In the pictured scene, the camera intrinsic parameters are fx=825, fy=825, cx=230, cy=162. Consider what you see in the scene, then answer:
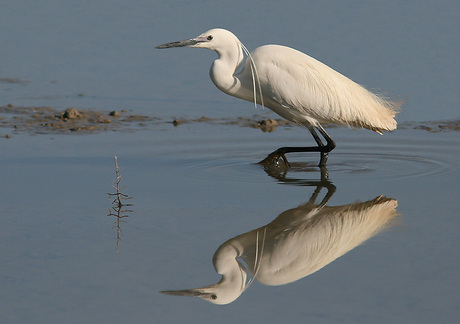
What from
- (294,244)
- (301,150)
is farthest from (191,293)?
(301,150)

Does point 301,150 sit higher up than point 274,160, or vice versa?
point 301,150

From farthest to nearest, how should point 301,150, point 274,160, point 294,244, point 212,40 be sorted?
point 301,150, point 274,160, point 212,40, point 294,244

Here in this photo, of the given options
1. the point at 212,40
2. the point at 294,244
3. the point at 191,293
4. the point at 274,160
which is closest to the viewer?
the point at 191,293

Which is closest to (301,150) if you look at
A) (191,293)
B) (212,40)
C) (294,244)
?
(212,40)

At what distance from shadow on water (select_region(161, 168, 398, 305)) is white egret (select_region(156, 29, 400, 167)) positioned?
142 cm

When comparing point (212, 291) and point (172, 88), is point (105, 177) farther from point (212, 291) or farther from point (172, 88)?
point (172, 88)

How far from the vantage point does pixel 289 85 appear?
7969 mm

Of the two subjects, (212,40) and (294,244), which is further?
(212,40)

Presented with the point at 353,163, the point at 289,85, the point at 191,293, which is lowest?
the point at 191,293

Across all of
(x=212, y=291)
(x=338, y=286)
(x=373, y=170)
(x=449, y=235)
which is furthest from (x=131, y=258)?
(x=373, y=170)

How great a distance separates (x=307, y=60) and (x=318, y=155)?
1.29 meters

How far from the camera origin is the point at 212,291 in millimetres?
4684

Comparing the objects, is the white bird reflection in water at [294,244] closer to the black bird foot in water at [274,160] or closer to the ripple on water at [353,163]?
the ripple on water at [353,163]

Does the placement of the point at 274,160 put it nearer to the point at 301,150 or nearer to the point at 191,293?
the point at 301,150
